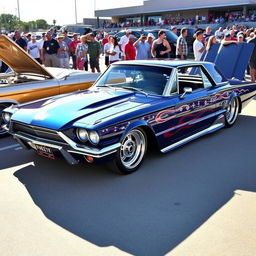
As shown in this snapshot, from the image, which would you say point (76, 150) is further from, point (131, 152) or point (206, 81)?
point (206, 81)

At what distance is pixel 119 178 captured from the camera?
4262mm

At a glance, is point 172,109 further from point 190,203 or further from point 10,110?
point 10,110

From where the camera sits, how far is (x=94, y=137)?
3848 millimetres

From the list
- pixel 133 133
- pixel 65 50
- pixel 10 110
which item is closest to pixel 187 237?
pixel 133 133

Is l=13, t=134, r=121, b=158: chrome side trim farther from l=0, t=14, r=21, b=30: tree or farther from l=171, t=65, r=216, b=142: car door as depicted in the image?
l=0, t=14, r=21, b=30: tree

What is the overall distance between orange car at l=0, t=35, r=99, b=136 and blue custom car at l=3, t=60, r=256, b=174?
1.17 metres

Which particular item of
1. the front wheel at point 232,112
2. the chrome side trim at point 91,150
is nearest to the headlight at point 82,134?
the chrome side trim at point 91,150

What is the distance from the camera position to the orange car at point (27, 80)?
5.89 metres

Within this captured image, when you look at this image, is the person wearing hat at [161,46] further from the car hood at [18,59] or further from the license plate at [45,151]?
the license plate at [45,151]

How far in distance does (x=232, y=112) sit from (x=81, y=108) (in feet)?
11.8

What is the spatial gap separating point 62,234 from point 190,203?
1.41 metres

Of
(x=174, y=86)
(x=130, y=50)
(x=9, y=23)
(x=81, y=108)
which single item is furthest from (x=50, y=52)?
(x=9, y=23)

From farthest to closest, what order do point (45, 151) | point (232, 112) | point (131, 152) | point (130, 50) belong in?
1. point (130, 50)
2. point (232, 112)
3. point (131, 152)
4. point (45, 151)

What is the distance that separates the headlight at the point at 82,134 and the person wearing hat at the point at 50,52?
735cm
